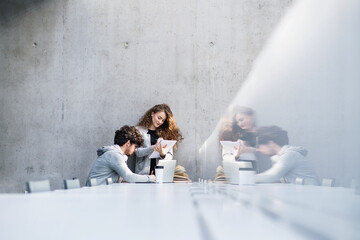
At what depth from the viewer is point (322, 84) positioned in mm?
831

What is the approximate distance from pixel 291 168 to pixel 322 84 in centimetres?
47

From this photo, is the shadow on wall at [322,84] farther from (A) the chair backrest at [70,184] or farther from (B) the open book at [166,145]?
(B) the open book at [166,145]

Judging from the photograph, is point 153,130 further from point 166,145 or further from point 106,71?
point 106,71

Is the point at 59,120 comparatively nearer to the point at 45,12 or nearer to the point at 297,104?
the point at 45,12

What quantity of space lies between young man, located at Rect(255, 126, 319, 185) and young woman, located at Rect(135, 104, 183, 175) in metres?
2.69

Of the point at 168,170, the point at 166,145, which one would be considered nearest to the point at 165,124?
the point at 166,145

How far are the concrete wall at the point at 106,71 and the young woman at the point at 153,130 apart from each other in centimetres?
22

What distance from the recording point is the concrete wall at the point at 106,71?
15.5 ft

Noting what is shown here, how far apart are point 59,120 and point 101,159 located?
160cm

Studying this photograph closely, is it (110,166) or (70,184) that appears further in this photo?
(110,166)

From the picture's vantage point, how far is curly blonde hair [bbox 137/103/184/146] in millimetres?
4400

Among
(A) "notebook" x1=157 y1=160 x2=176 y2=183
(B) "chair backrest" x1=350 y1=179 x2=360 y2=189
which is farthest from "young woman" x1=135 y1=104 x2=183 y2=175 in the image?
(B) "chair backrest" x1=350 y1=179 x2=360 y2=189

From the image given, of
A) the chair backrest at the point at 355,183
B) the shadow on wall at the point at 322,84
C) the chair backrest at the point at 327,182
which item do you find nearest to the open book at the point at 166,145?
the shadow on wall at the point at 322,84

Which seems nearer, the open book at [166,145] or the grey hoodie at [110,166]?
the grey hoodie at [110,166]
